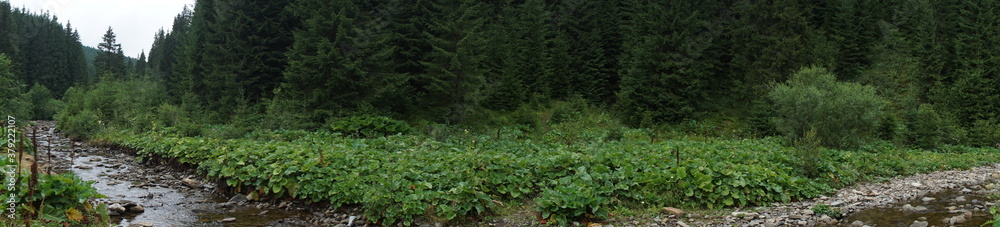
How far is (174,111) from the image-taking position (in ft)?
80.3

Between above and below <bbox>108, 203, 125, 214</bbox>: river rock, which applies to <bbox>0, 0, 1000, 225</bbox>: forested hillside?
above

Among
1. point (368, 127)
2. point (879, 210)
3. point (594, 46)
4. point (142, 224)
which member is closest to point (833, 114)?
point (879, 210)

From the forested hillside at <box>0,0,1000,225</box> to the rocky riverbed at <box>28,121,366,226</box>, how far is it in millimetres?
329

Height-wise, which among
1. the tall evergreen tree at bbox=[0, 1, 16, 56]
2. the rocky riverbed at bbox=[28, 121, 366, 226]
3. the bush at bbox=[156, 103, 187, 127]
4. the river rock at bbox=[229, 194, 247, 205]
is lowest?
the rocky riverbed at bbox=[28, 121, 366, 226]

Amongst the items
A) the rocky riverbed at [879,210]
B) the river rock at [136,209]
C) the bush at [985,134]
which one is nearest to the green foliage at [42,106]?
the river rock at [136,209]

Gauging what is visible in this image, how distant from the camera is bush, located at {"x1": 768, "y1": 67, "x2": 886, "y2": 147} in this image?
1859 cm

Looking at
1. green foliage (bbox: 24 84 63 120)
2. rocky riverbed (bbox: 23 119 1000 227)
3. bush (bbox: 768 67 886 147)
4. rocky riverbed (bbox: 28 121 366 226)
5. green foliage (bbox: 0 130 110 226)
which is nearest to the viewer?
green foliage (bbox: 0 130 110 226)

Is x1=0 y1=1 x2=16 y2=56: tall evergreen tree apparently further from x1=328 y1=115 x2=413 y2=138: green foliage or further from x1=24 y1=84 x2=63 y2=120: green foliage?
x1=328 y1=115 x2=413 y2=138: green foliage

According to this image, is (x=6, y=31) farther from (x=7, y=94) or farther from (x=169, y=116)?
(x=169, y=116)

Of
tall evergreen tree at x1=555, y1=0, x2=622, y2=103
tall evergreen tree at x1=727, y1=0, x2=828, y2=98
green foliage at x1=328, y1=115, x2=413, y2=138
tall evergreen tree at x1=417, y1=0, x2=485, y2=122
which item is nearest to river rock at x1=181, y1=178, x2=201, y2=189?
green foliage at x1=328, y1=115, x2=413, y2=138

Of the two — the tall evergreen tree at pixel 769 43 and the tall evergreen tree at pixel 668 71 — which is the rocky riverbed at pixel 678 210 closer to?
the tall evergreen tree at pixel 668 71

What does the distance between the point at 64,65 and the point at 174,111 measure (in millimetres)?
71657

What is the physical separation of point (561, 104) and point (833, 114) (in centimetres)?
1664

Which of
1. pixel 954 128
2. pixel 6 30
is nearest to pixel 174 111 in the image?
pixel 954 128
